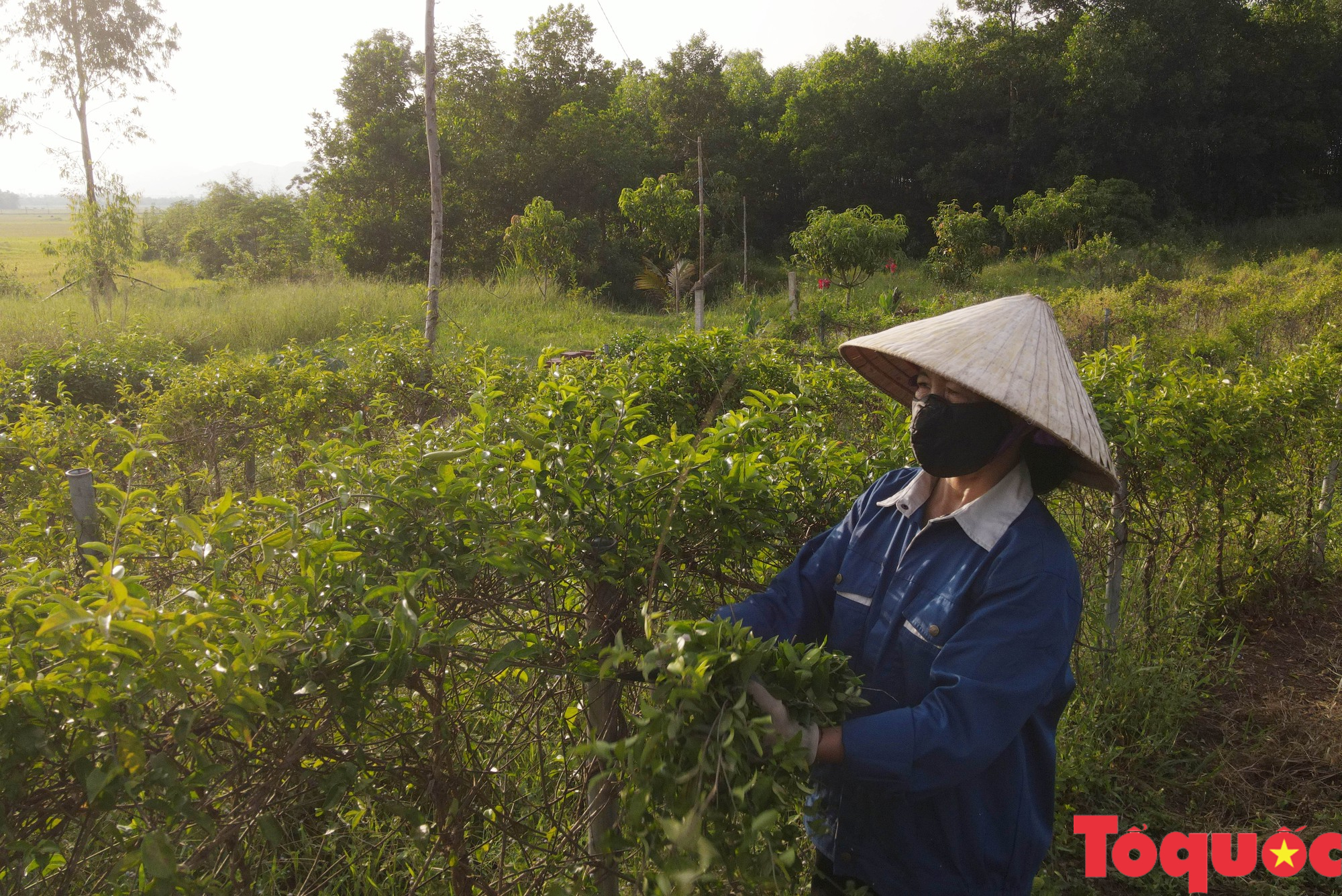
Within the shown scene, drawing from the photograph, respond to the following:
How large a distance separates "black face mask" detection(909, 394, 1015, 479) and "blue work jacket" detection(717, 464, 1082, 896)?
0.07 metres

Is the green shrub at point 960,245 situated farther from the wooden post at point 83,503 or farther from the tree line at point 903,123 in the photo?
the wooden post at point 83,503

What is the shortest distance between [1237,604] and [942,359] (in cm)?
346

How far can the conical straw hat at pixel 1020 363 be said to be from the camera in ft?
4.90

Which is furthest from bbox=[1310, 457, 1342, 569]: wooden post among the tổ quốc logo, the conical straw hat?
the conical straw hat

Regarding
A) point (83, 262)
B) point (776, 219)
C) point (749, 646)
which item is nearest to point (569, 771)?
point (749, 646)

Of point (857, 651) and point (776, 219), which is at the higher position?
point (776, 219)

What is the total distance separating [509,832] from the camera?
1.58m

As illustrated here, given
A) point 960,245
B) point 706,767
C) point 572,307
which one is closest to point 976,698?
point 706,767

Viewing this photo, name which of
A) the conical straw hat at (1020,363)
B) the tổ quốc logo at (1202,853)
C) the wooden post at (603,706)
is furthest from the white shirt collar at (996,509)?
the tổ quốc logo at (1202,853)

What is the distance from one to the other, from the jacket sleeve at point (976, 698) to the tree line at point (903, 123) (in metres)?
21.3

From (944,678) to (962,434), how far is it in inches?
19.0

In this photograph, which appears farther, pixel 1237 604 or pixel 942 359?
pixel 1237 604

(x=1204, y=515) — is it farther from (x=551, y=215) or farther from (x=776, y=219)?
(x=776, y=219)

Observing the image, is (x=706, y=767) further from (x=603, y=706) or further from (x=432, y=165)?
(x=432, y=165)
